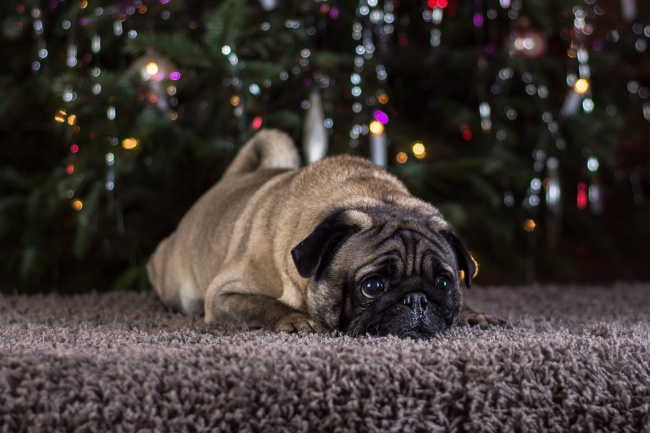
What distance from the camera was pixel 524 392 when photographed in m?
1.28

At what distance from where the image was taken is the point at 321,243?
164 centimetres

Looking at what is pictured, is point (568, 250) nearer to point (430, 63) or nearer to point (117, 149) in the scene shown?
point (430, 63)

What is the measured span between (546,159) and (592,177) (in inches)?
13.0

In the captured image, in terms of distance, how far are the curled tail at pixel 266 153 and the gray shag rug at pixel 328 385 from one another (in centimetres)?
123

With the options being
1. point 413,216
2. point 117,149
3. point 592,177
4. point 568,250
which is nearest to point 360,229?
point 413,216

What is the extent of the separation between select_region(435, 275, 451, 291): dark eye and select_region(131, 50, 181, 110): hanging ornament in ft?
5.02

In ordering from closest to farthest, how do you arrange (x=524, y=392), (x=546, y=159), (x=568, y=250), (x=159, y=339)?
(x=524, y=392) → (x=159, y=339) → (x=546, y=159) → (x=568, y=250)

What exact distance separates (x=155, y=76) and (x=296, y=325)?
4.89ft

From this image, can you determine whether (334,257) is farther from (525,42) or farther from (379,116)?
(525,42)

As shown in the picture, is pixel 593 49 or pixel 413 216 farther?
pixel 593 49

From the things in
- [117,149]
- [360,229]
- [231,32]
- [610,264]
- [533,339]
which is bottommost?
[610,264]

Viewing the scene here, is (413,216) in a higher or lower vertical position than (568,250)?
higher

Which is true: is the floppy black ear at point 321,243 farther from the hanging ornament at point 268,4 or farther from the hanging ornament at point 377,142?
the hanging ornament at point 268,4

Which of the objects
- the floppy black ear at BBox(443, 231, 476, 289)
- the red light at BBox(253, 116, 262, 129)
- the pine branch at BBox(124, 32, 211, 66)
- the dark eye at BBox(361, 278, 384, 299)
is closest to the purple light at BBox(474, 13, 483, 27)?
the red light at BBox(253, 116, 262, 129)
